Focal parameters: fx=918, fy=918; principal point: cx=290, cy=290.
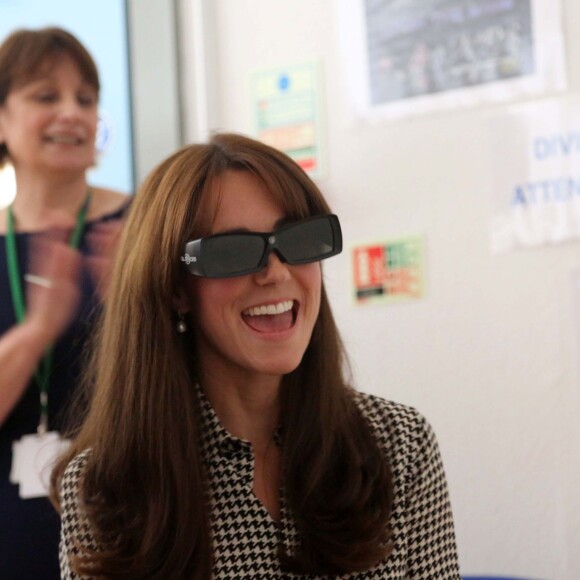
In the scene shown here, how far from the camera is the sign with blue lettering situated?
1.58 metres

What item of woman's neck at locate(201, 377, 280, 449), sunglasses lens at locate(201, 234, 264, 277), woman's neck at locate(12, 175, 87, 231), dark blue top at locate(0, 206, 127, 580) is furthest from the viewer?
woman's neck at locate(12, 175, 87, 231)

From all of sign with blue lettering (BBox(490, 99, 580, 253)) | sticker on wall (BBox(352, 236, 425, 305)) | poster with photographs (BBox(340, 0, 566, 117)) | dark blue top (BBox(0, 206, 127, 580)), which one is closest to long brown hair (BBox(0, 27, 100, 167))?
dark blue top (BBox(0, 206, 127, 580))

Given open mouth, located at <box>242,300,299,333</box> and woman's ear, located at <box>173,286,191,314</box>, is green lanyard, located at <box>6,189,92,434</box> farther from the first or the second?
open mouth, located at <box>242,300,299,333</box>

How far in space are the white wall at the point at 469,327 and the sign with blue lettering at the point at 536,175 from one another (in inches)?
0.9

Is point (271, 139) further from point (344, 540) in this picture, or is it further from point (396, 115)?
point (344, 540)

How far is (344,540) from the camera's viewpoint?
1.21 m

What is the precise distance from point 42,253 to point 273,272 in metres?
0.63

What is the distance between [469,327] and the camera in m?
1.66

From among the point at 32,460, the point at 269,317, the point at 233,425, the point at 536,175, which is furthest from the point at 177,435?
the point at 536,175

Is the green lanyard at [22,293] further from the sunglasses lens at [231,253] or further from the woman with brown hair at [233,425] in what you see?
the sunglasses lens at [231,253]

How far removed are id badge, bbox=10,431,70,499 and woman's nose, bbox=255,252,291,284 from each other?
0.58 meters

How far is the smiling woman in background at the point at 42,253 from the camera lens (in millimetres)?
1574

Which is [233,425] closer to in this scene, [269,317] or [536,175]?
[269,317]

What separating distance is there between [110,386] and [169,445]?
0.43 ft
